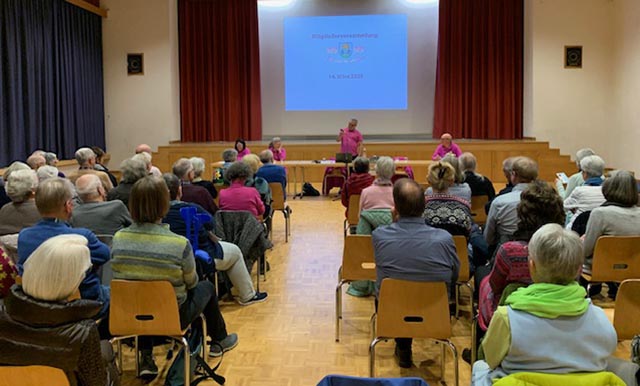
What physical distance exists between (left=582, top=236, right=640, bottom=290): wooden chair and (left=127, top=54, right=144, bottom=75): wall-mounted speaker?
1121cm

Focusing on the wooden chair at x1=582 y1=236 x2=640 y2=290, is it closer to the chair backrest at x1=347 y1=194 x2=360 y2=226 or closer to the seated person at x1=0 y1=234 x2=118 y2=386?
the chair backrest at x1=347 y1=194 x2=360 y2=226

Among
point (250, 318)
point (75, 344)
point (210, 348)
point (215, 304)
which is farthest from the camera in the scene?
point (250, 318)

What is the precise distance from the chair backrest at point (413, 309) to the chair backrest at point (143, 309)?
996mm

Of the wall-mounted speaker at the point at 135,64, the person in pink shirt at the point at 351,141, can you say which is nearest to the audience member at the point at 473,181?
the person in pink shirt at the point at 351,141

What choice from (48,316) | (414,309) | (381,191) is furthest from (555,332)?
(381,191)

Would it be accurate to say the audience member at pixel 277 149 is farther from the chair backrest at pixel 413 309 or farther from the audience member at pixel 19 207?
the chair backrest at pixel 413 309

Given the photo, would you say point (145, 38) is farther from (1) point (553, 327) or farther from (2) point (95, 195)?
(1) point (553, 327)

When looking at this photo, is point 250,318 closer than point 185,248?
No

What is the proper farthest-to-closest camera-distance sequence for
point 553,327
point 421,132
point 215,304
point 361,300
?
1. point 421,132
2. point 361,300
3. point 215,304
4. point 553,327

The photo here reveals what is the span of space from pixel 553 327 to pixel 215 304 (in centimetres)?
209

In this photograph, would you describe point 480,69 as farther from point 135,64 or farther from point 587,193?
point 587,193

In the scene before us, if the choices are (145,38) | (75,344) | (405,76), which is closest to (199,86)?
(145,38)

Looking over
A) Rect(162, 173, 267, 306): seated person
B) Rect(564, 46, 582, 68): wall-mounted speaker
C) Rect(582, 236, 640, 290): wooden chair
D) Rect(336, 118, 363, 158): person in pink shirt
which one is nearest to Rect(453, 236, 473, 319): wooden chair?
Rect(582, 236, 640, 290): wooden chair

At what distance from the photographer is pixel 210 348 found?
147 inches
